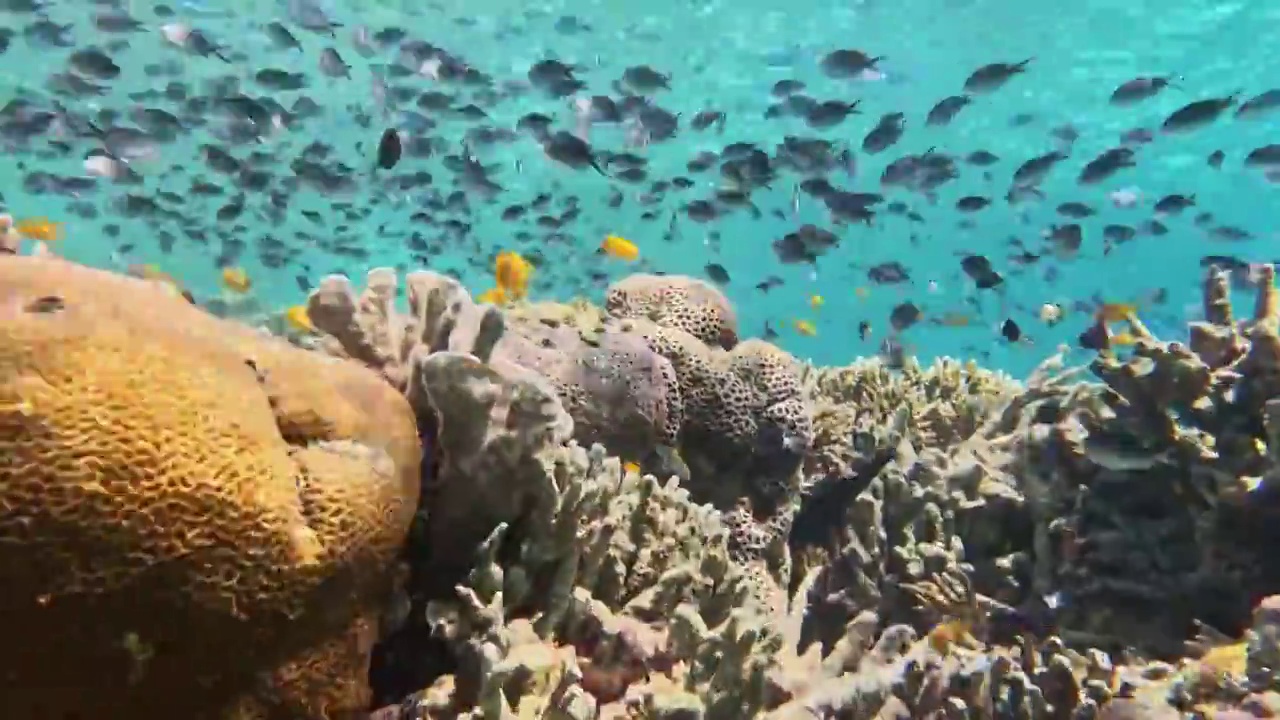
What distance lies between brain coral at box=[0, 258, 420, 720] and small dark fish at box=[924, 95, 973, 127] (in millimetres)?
9189

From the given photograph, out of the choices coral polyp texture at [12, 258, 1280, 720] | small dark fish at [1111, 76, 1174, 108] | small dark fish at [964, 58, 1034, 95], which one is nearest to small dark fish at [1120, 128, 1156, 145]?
small dark fish at [1111, 76, 1174, 108]

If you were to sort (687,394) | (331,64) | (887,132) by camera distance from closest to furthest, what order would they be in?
1. (687,394)
2. (887,132)
3. (331,64)

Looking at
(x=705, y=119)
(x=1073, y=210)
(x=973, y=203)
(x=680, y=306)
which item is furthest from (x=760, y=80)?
(x=680, y=306)

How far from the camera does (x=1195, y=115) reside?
9.30 meters

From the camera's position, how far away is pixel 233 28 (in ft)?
87.7

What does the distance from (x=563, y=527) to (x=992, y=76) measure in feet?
29.0

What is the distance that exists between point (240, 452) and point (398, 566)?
688 mm

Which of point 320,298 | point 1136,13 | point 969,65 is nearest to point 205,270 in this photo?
point 969,65


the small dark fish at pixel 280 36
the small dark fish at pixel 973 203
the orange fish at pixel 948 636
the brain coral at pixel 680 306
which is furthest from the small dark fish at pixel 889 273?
the small dark fish at pixel 280 36

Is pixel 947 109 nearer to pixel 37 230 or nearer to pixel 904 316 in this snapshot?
pixel 904 316

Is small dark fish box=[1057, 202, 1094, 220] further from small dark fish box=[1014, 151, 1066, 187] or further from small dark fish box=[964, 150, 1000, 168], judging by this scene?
small dark fish box=[1014, 151, 1066, 187]

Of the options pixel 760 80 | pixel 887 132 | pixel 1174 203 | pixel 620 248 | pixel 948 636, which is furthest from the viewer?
pixel 760 80

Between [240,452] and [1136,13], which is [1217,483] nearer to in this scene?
[240,452]

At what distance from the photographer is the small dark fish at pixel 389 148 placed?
25.9 ft
